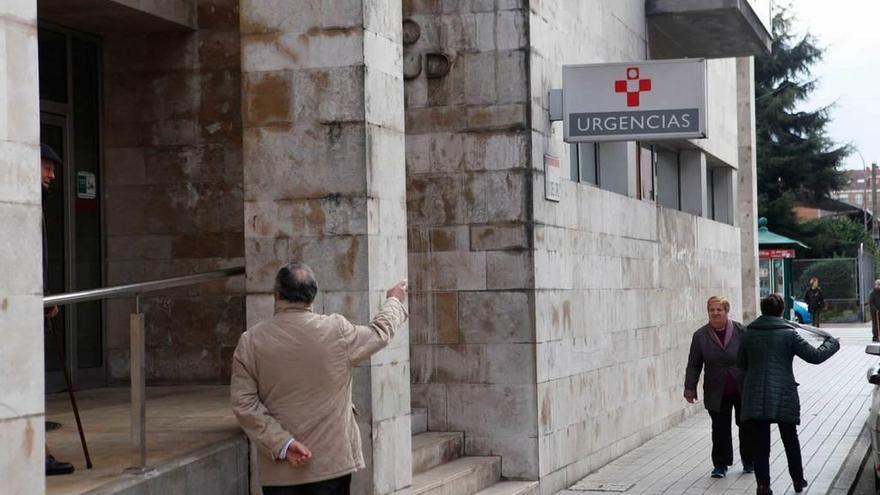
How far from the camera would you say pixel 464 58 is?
12.1m

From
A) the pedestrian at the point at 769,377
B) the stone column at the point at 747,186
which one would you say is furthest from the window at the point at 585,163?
the stone column at the point at 747,186

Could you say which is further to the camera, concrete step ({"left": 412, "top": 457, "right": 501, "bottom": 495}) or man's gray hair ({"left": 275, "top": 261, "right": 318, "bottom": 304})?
concrete step ({"left": 412, "top": 457, "right": 501, "bottom": 495})

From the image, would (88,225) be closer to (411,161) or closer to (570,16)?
(411,161)

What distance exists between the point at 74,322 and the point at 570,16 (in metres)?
5.34

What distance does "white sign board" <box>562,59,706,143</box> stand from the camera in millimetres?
12602

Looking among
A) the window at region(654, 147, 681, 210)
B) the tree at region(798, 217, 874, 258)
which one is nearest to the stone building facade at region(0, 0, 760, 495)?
the window at region(654, 147, 681, 210)

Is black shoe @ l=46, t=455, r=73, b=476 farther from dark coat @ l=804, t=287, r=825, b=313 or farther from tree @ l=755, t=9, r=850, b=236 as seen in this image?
tree @ l=755, t=9, r=850, b=236

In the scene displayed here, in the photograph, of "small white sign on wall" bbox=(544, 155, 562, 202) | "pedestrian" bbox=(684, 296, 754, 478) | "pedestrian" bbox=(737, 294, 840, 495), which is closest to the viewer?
"pedestrian" bbox=(737, 294, 840, 495)

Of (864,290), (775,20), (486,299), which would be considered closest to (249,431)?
(486,299)

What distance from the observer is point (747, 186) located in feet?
92.2

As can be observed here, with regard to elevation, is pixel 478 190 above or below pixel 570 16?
below

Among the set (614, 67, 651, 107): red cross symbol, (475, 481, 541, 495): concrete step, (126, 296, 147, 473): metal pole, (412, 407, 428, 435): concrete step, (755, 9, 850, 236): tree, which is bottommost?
(475, 481, 541, 495): concrete step

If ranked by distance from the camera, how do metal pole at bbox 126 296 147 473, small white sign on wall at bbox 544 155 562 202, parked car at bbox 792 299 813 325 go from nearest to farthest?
metal pole at bbox 126 296 147 473 < small white sign on wall at bbox 544 155 562 202 < parked car at bbox 792 299 813 325

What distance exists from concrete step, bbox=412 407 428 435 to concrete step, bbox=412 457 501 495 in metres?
0.42
